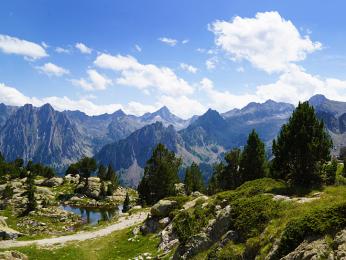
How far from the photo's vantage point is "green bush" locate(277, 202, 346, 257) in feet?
68.2

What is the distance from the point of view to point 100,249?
4600 cm

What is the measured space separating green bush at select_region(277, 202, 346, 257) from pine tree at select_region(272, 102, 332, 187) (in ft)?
71.8

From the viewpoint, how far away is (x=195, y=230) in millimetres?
34031

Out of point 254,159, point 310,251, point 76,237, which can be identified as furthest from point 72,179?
point 310,251

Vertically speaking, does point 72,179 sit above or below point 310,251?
below

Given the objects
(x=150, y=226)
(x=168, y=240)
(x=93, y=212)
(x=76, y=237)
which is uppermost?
A: (x=168, y=240)

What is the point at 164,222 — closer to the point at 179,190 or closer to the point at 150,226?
the point at 150,226

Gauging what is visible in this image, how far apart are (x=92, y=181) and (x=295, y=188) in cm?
11327

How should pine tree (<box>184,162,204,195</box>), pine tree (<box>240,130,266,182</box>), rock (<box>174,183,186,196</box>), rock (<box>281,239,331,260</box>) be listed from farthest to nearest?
1. pine tree (<box>184,162,204,195</box>)
2. rock (<box>174,183,186,196</box>)
3. pine tree (<box>240,130,266,182</box>)
4. rock (<box>281,239,331,260</box>)

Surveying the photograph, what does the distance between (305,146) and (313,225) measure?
23.9 m

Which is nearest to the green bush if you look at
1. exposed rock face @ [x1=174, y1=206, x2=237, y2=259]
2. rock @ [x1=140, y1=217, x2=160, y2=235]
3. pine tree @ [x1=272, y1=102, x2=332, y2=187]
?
exposed rock face @ [x1=174, y1=206, x2=237, y2=259]

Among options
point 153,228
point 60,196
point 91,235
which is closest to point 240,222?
point 153,228

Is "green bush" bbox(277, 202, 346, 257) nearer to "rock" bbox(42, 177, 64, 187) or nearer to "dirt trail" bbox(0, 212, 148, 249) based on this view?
"dirt trail" bbox(0, 212, 148, 249)

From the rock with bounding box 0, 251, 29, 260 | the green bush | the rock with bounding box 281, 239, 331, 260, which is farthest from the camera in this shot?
the rock with bounding box 0, 251, 29, 260
